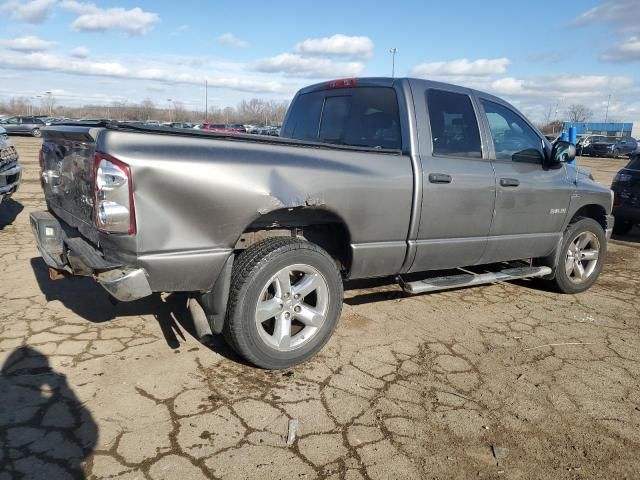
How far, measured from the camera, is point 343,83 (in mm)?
4516

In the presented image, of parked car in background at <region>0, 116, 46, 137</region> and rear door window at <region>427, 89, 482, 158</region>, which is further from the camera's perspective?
parked car in background at <region>0, 116, 46, 137</region>

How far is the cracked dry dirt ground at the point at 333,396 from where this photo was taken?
2.56m

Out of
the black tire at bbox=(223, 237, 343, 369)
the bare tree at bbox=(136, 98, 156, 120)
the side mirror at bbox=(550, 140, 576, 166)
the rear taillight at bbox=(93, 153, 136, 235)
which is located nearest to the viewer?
the rear taillight at bbox=(93, 153, 136, 235)

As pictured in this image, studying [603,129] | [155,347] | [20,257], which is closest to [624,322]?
[155,347]

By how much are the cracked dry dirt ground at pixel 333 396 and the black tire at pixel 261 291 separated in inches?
6.1

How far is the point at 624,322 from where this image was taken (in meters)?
4.71

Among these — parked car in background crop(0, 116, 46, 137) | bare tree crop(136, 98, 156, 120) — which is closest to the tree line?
bare tree crop(136, 98, 156, 120)

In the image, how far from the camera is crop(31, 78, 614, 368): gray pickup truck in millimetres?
2869

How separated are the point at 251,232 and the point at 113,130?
110 cm

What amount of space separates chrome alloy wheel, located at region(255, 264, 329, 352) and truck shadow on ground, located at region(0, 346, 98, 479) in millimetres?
1170

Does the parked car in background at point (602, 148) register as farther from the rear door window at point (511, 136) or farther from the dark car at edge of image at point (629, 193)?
the rear door window at point (511, 136)

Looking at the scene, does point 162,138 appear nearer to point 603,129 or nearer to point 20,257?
point 20,257

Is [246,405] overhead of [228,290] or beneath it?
beneath

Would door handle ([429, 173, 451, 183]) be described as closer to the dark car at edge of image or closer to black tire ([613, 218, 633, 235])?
the dark car at edge of image
